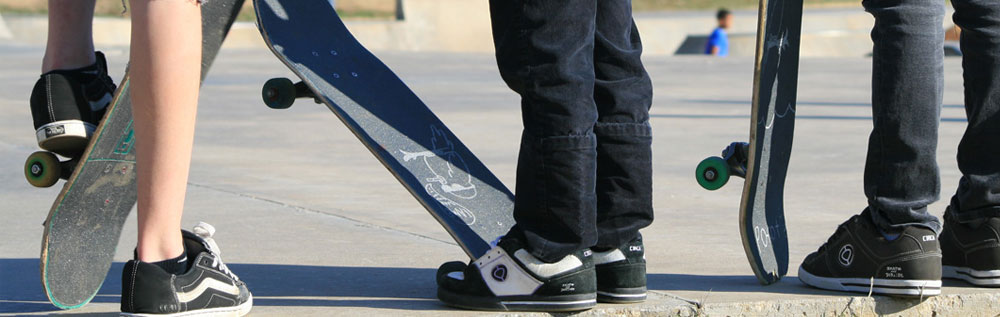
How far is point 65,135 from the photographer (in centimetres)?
247

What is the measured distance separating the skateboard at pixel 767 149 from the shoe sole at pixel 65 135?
126 cm

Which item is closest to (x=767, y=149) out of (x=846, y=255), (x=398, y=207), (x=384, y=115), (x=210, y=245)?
(x=846, y=255)

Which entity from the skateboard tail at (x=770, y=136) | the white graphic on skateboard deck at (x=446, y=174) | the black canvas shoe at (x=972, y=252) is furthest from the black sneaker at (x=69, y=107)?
the black canvas shoe at (x=972, y=252)

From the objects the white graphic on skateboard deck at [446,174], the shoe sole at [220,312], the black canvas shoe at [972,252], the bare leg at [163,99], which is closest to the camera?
the bare leg at [163,99]

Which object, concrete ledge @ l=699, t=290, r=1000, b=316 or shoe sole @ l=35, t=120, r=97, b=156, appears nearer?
shoe sole @ l=35, t=120, r=97, b=156

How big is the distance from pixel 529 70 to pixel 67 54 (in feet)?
3.19

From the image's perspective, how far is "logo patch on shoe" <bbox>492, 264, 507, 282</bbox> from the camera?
8.07 ft

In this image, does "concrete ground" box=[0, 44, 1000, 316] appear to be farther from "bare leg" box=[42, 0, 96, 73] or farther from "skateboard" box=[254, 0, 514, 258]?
"bare leg" box=[42, 0, 96, 73]

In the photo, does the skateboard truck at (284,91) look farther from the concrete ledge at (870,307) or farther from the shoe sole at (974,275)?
the shoe sole at (974,275)

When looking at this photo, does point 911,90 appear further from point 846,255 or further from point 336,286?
point 336,286

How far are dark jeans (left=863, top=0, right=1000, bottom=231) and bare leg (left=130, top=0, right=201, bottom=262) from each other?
1355 mm

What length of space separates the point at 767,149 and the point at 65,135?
4.74 feet

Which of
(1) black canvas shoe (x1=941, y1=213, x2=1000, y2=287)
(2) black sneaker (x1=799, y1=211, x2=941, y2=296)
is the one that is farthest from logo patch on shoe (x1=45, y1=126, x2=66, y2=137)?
(1) black canvas shoe (x1=941, y1=213, x2=1000, y2=287)

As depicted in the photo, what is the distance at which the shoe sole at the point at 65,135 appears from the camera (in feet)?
8.10
